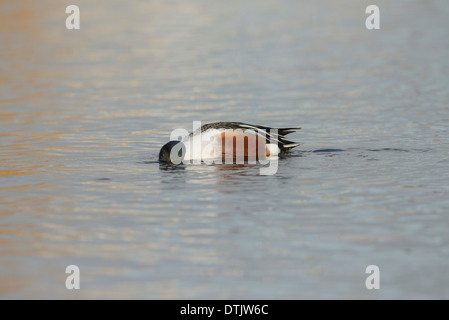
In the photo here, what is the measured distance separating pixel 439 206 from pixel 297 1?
2059 cm

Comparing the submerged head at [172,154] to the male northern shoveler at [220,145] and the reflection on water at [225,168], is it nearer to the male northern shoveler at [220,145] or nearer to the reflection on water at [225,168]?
the male northern shoveler at [220,145]

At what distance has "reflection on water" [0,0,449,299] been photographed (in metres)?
5.79

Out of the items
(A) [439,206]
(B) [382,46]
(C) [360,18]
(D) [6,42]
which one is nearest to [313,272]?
(A) [439,206]

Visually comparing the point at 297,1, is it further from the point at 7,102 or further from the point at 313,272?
the point at 313,272

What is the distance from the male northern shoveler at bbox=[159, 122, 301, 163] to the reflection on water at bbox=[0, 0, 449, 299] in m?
0.29

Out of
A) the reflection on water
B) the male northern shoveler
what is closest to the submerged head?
the male northern shoveler

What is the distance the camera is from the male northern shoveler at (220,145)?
9.60m

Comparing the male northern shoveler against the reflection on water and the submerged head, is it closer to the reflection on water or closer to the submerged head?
the submerged head

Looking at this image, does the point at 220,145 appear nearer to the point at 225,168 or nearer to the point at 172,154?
the point at 225,168

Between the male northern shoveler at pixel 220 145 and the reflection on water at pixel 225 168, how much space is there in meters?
0.29

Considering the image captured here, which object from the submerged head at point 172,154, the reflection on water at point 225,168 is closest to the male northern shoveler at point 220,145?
the submerged head at point 172,154

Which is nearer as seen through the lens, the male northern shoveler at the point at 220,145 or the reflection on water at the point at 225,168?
the reflection on water at the point at 225,168

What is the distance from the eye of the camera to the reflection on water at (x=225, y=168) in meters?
5.79

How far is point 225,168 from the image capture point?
928cm
